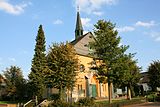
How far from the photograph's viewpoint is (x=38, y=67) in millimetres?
48312

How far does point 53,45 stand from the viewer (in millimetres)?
42094

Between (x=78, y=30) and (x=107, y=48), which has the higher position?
(x=78, y=30)

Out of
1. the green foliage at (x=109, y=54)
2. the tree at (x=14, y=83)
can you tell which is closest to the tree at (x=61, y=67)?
the green foliage at (x=109, y=54)

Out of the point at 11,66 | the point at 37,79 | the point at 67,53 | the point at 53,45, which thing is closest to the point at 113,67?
the point at 67,53

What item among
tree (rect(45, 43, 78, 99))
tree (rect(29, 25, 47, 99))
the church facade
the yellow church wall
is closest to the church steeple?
the church facade

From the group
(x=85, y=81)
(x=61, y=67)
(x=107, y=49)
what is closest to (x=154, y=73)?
(x=85, y=81)

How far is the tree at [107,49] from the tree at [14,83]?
18491 mm

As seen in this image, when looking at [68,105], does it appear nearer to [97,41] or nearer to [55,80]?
[55,80]

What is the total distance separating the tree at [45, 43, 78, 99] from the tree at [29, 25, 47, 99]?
5.25 meters

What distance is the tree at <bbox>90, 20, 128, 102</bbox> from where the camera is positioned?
129ft

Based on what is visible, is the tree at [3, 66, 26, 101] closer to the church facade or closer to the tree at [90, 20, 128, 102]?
the church facade

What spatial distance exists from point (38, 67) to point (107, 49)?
46.9 ft

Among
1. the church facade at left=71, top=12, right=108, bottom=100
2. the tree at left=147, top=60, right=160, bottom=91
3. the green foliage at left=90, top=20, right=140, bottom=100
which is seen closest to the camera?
the green foliage at left=90, top=20, right=140, bottom=100

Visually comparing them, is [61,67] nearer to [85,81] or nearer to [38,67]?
[38,67]
